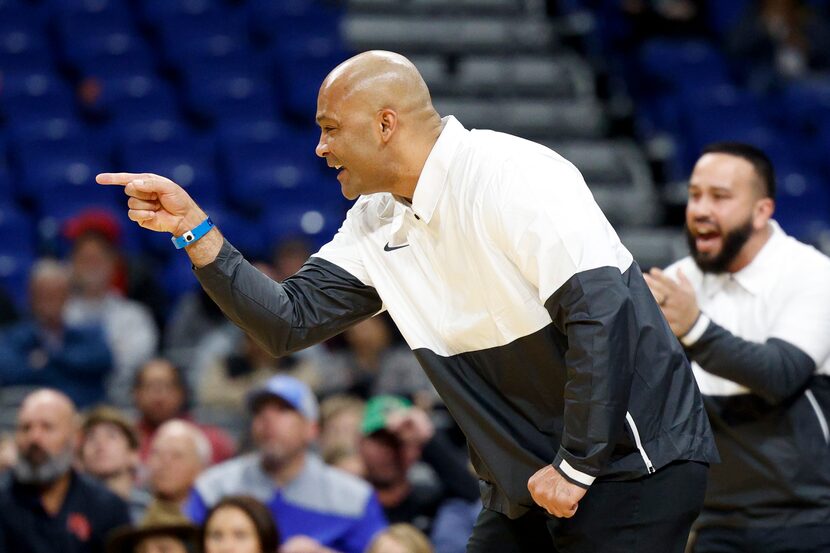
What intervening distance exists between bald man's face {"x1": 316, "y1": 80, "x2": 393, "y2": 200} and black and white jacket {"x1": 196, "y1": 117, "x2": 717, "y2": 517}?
0.12 meters

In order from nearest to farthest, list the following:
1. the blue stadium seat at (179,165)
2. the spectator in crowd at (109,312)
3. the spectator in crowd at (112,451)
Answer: the spectator in crowd at (112,451)
the spectator in crowd at (109,312)
the blue stadium seat at (179,165)

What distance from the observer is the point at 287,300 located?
3.62m

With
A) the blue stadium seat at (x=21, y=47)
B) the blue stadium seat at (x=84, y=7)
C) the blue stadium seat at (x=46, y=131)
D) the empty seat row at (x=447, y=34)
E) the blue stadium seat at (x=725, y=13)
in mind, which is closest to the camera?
the blue stadium seat at (x=46, y=131)

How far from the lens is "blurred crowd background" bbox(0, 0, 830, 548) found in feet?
26.2

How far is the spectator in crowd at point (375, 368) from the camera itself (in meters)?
7.93

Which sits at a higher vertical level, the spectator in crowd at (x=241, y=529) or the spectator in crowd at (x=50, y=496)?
the spectator in crowd at (x=50, y=496)

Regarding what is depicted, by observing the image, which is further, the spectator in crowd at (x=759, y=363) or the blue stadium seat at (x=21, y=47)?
the blue stadium seat at (x=21, y=47)

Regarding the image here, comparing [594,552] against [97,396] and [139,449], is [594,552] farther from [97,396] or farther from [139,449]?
[97,396]

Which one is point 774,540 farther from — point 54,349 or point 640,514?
point 54,349

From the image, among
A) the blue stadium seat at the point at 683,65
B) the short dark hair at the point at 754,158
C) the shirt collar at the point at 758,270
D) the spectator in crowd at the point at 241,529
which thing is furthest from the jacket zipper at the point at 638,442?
the blue stadium seat at the point at 683,65

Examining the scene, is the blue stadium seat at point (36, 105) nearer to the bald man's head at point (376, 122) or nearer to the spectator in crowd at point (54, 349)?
the spectator in crowd at point (54, 349)

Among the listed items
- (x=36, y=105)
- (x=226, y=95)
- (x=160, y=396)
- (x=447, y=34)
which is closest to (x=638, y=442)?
(x=160, y=396)

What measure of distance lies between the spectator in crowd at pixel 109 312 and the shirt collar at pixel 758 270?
469 cm

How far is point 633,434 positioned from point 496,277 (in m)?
0.50
